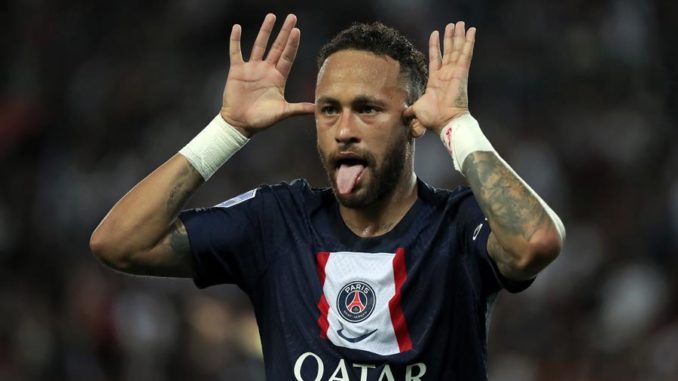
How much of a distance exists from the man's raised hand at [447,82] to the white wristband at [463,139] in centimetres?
3

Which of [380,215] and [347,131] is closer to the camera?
[347,131]

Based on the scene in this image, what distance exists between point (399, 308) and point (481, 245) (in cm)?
34

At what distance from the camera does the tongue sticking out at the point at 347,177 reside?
433 cm

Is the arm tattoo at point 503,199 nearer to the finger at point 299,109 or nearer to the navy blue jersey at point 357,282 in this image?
the navy blue jersey at point 357,282

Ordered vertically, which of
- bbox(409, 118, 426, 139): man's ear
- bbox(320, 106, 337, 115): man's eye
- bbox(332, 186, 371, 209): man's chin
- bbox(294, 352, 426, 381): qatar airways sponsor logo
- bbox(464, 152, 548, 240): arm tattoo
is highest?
bbox(320, 106, 337, 115): man's eye

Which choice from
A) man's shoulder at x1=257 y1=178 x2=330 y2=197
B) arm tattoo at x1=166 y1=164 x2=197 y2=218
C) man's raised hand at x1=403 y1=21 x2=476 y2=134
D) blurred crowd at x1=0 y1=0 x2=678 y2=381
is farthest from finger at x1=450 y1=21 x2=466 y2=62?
blurred crowd at x1=0 y1=0 x2=678 y2=381

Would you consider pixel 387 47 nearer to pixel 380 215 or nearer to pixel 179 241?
pixel 380 215

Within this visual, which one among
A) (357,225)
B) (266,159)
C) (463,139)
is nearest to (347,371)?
(357,225)

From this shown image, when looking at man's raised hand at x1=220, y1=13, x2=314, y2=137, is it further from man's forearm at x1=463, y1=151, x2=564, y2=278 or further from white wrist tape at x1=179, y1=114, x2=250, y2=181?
man's forearm at x1=463, y1=151, x2=564, y2=278

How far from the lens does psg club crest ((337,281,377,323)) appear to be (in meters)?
4.22

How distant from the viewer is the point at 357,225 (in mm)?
4473

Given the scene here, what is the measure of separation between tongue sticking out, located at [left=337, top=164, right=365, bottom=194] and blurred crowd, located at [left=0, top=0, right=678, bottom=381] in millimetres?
4060

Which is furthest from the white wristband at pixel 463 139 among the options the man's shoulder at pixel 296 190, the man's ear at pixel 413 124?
the man's shoulder at pixel 296 190

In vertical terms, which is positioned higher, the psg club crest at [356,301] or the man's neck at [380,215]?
the man's neck at [380,215]
